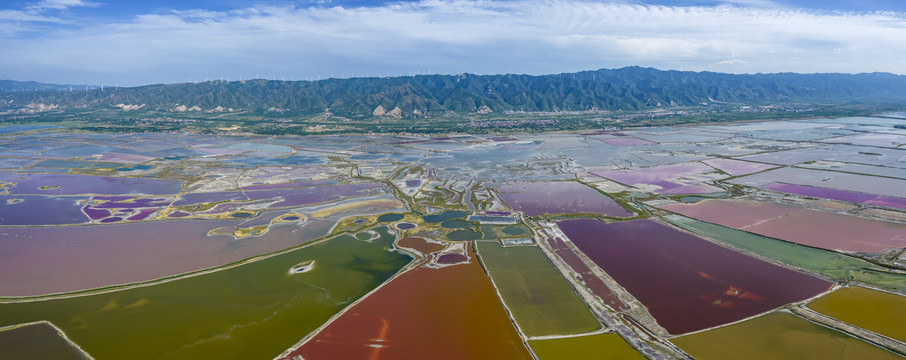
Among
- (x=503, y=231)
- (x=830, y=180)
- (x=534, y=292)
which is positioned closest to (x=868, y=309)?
(x=534, y=292)

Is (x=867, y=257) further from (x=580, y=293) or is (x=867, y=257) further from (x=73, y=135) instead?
(x=73, y=135)

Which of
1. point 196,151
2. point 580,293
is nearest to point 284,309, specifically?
point 580,293

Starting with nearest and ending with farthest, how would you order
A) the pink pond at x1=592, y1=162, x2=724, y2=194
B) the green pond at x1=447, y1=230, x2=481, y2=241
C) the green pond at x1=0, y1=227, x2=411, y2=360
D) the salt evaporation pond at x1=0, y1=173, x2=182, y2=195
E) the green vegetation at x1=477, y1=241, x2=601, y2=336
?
the green pond at x1=0, y1=227, x2=411, y2=360 < the green vegetation at x1=477, y1=241, x2=601, y2=336 < the green pond at x1=447, y1=230, x2=481, y2=241 < the pink pond at x1=592, y1=162, x2=724, y2=194 < the salt evaporation pond at x1=0, y1=173, x2=182, y2=195

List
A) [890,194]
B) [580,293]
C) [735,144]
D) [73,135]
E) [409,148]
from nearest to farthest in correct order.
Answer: [580,293] < [890,194] < [735,144] < [409,148] < [73,135]

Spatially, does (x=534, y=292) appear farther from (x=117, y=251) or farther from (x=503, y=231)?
(x=117, y=251)

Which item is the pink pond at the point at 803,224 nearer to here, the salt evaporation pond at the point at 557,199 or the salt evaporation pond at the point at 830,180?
the salt evaporation pond at the point at 557,199

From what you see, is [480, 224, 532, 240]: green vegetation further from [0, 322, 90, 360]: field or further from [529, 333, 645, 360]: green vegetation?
[0, 322, 90, 360]: field

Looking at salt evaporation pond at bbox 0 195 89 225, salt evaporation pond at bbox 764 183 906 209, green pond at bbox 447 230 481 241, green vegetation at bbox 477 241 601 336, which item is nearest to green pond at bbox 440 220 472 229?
green pond at bbox 447 230 481 241
